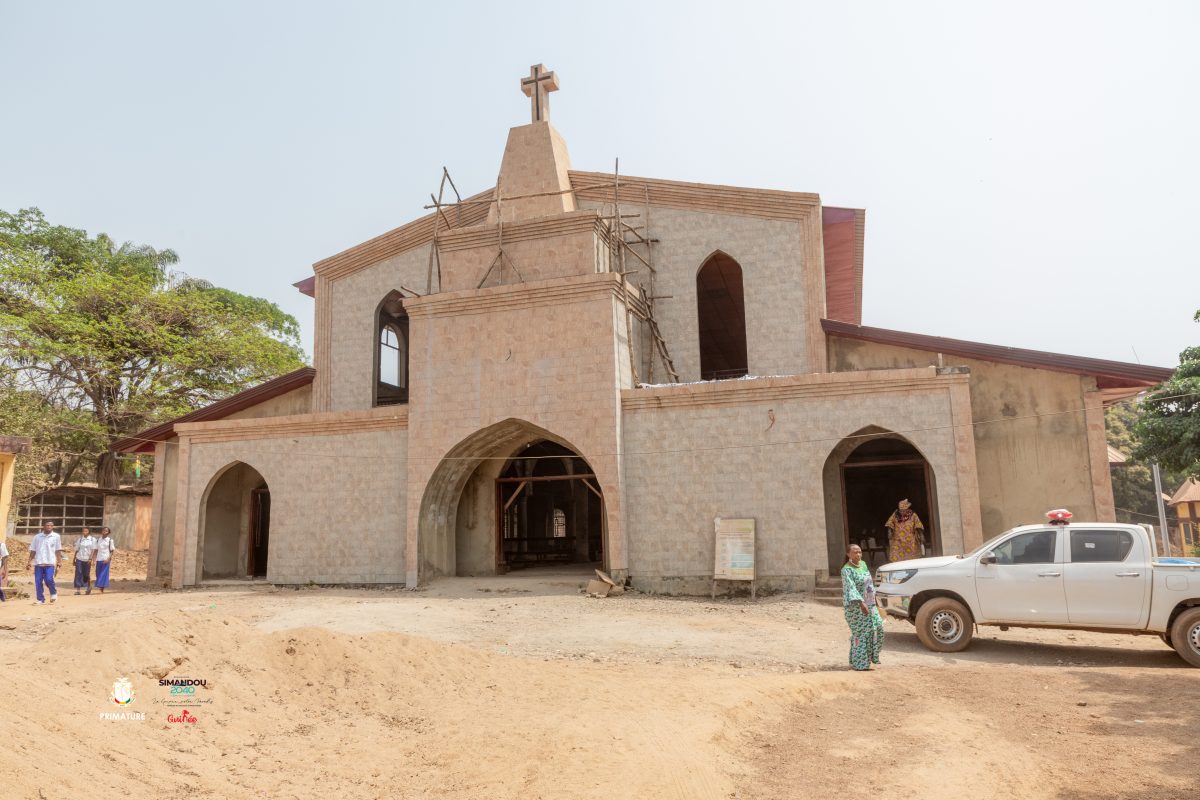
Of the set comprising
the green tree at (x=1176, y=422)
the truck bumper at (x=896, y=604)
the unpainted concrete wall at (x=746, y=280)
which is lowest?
the truck bumper at (x=896, y=604)

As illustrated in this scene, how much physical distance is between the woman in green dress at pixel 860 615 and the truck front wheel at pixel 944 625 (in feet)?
4.27

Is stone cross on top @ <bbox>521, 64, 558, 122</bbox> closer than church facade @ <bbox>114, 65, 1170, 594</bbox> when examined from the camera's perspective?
No

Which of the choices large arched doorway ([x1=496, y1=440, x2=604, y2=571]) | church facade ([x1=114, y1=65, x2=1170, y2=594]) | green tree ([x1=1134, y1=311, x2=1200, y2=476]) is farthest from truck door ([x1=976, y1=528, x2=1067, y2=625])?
large arched doorway ([x1=496, y1=440, x2=604, y2=571])

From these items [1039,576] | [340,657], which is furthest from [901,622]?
[340,657]

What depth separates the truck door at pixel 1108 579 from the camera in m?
9.15

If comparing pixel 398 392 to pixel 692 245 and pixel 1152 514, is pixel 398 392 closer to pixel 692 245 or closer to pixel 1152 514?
pixel 692 245

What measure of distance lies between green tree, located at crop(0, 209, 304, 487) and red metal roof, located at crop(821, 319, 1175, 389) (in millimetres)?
24537

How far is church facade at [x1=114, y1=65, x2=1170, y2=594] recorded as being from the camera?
14.4 meters

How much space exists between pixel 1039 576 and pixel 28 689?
32.2ft

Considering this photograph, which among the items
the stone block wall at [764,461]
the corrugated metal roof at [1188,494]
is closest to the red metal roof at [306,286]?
the stone block wall at [764,461]

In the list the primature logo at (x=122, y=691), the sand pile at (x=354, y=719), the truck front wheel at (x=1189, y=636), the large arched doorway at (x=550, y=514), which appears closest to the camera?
the sand pile at (x=354, y=719)

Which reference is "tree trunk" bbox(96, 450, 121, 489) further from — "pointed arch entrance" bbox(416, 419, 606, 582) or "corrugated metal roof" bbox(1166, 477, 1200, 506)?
"corrugated metal roof" bbox(1166, 477, 1200, 506)

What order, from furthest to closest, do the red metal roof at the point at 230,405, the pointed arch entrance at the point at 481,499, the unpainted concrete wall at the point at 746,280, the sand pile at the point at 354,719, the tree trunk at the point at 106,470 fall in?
the tree trunk at the point at 106,470 → the red metal roof at the point at 230,405 → the unpainted concrete wall at the point at 746,280 → the pointed arch entrance at the point at 481,499 → the sand pile at the point at 354,719

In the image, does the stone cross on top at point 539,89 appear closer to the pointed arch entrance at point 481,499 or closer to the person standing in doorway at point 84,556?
the pointed arch entrance at point 481,499
